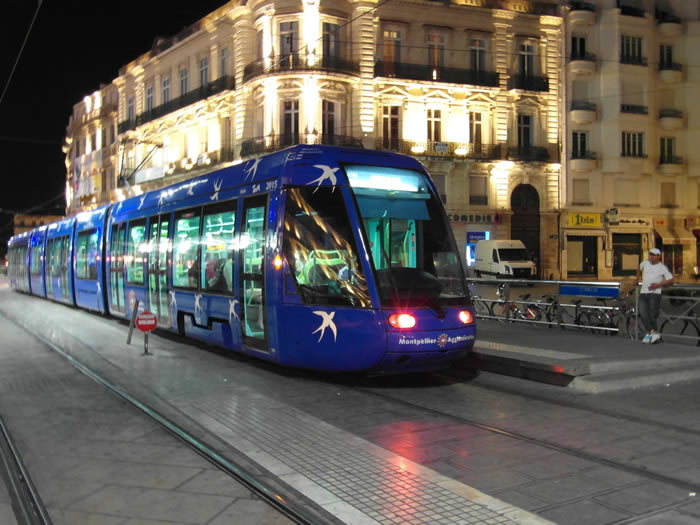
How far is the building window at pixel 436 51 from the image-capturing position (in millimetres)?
36947

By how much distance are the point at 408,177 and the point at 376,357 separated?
8.43 feet

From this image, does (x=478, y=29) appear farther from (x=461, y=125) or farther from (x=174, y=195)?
(x=174, y=195)

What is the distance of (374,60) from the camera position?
117ft

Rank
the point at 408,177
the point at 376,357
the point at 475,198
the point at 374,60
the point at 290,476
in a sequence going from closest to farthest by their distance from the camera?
the point at 290,476, the point at 376,357, the point at 408,177, the point at 374,60, the point at 475,198

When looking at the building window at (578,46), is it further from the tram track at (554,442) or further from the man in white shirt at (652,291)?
the tram track at (554,442)

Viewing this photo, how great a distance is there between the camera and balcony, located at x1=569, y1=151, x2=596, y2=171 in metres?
38.9

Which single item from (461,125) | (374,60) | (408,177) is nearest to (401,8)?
(374,60)

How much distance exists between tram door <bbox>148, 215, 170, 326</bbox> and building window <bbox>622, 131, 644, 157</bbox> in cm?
3298

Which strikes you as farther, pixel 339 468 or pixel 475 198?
pixel 475 198

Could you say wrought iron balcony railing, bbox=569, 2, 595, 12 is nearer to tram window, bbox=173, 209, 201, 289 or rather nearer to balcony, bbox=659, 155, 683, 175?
balcony, bbox=659, 155, 683, 175

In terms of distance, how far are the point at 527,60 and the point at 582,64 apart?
310 cm

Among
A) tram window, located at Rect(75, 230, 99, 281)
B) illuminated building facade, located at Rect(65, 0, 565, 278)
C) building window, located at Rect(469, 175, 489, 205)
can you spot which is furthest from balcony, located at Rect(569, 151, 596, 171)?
tram window, located at Rect(75, 230, 99, 281)

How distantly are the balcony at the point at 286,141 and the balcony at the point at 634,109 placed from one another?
639 inches

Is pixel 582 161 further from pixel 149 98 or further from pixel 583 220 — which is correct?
pixel 149 98
